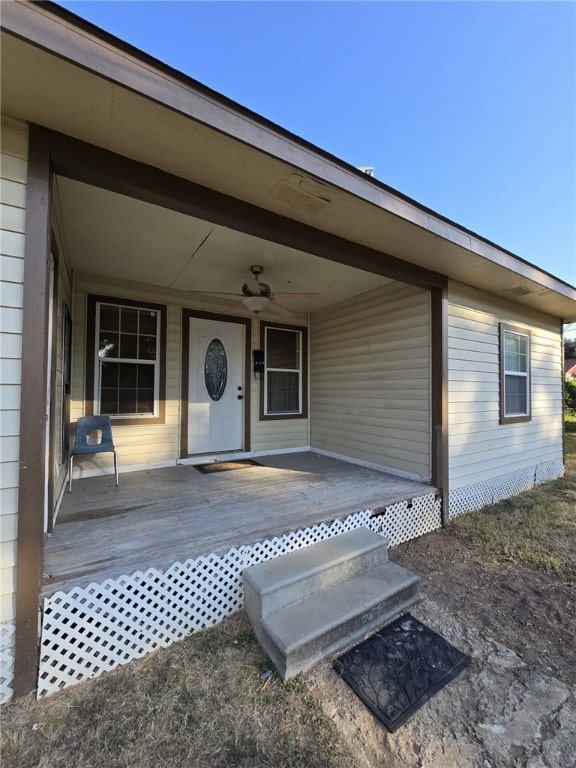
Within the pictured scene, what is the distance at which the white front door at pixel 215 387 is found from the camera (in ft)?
15.3

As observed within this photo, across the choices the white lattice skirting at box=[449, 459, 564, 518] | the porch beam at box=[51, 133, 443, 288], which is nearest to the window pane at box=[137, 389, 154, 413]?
the porch beam at box=[51, 133, 443, 288]

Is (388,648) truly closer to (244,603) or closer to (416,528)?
(244,603)

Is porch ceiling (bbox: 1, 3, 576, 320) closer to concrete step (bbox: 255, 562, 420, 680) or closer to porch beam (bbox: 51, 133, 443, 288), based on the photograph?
porch beam (bbox: 51, 133, 443, 288)

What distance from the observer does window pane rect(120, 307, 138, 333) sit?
Answer: 13.7 ft

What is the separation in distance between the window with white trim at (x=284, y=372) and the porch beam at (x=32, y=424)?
372cm

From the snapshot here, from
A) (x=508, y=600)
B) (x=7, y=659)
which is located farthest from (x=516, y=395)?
(x=7, y=659)

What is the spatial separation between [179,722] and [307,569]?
0.93 meters

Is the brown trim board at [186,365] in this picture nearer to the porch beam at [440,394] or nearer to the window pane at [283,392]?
the window pane at [283,392]

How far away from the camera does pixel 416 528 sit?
3334 millimetres

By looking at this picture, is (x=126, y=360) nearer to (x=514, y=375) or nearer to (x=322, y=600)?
(x=322, y=600)

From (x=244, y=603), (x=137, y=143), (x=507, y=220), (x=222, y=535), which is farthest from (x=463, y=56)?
(x=244, y=603)

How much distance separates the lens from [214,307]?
187 inches

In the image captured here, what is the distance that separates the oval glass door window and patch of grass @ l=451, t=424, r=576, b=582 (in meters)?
3.47

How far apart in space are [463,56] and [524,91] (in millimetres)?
1089
